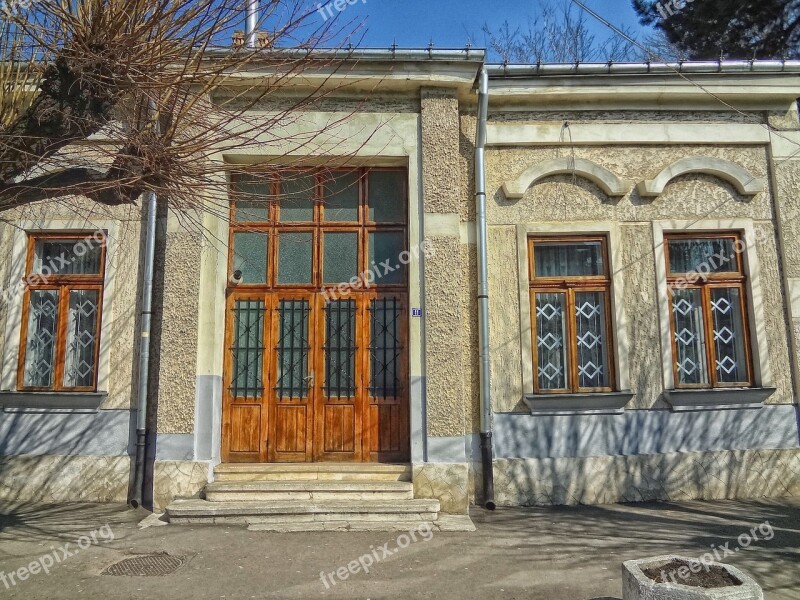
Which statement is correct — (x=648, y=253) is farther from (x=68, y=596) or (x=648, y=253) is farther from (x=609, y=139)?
(x=68, y=596)

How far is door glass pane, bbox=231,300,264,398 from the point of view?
253 inches

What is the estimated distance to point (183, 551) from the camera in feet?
15.7

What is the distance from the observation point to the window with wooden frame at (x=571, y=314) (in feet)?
21.6

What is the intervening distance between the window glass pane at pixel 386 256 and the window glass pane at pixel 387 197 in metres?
0.19

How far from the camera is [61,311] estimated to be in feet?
21.4

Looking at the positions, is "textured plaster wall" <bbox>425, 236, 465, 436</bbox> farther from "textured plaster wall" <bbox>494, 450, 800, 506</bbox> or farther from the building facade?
"textured plaster wall" <bbox>494, 450, 800, 506</bbox>

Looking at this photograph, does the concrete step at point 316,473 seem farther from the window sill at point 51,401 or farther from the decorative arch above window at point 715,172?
the decorative arch above window at point 715,172

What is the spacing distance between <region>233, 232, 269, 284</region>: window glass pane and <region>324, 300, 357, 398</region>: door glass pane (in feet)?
2.96

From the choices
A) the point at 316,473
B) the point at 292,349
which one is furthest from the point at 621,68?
the point at 316,473

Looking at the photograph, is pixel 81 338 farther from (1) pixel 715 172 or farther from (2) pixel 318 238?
(1) pixel 715 172

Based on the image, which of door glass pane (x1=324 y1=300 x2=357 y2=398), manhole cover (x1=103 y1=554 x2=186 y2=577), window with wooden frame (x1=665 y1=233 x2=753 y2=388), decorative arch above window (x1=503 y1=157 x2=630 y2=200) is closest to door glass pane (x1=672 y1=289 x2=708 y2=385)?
window with wooden frame (x1=665 y1=233 x2=753 y2=388)

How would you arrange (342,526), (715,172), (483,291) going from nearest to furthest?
1. (342,526)
2. (483,291)
3. (715,172)

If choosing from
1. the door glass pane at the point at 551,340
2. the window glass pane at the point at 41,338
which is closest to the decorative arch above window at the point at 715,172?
the door glass pane at the point at 551,340

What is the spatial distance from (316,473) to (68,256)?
12.6ft
